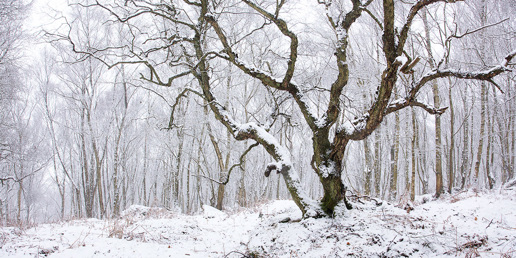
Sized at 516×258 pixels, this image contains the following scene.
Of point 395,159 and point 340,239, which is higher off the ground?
point 395,159

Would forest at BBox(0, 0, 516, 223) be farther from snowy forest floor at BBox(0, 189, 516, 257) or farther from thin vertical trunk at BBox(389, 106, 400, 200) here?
snowy forest floor at BBox(0, 189, 516, 257)

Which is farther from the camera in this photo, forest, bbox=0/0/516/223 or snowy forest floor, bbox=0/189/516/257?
forest, bbox=0/0/516/223

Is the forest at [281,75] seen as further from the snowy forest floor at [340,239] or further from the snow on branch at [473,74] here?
the snowy forest floor at [340,239]

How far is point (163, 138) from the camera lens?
11.6 metres

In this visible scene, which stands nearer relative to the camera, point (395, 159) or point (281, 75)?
point (395, 159)

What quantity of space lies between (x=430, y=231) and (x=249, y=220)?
3.57 meters

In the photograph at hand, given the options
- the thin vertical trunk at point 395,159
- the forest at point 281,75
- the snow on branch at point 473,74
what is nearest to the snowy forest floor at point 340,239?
the forest at point 281,75

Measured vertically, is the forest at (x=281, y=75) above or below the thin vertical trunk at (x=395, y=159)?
above

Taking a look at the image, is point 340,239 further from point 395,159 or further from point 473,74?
point 395,159

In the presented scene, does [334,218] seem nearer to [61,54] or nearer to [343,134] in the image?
[343,134]

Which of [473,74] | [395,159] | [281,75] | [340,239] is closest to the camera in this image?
[340,239]

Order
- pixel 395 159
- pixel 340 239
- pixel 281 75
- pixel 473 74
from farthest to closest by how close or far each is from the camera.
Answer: pixel 281 75 → pixel 395 159 → pixel 473 74 → pixel 340 239

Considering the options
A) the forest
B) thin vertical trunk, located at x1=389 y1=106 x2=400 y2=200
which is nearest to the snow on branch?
the forest

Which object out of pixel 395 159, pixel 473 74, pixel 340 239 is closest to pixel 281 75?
pixel 395 159
